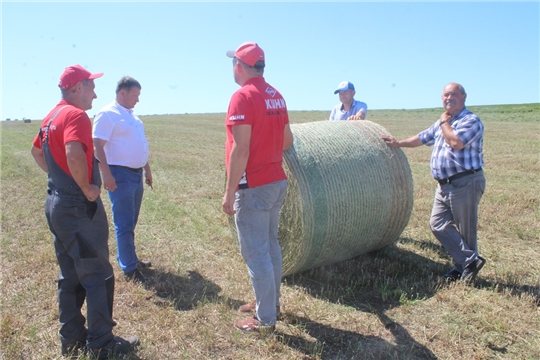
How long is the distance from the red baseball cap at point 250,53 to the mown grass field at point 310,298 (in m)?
2.14

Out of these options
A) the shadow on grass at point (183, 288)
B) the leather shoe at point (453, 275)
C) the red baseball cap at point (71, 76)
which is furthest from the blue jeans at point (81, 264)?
the leather shoe at point (453, 275)

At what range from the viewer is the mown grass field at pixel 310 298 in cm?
375

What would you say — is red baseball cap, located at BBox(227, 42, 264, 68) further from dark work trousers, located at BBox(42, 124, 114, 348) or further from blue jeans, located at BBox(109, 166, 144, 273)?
blue jeans, located at BBox(109, 166, 144, 273)

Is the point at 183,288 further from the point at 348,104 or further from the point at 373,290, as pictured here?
the point at 348,104

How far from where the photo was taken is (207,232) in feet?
22.1

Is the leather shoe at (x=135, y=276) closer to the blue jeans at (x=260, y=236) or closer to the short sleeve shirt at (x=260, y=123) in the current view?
the blue jeans at (x=260, y=236)

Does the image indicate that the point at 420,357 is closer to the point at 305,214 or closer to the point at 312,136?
the point at 305,214

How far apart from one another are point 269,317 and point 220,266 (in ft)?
5.67

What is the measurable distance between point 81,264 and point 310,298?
84.6 inches

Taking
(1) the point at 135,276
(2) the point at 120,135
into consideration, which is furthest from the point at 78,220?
(1) the point at 135,276

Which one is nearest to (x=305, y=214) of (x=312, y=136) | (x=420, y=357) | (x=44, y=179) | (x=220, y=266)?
(x=312, y=136)

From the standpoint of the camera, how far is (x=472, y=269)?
487cm

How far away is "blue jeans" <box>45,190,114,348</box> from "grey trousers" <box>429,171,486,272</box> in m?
3.33

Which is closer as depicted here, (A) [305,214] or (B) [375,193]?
(A) [305,214]
